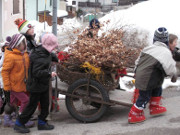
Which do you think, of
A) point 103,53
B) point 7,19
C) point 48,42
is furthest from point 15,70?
point 7,19

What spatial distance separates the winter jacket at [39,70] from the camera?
4.16m

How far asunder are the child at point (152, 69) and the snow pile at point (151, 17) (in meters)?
4.97

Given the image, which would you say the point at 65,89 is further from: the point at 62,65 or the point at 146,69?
the point at 146,69

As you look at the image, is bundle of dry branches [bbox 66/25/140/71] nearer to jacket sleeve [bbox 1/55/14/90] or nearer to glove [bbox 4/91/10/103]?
jacket sleeve [bbox 1/55/14/90]

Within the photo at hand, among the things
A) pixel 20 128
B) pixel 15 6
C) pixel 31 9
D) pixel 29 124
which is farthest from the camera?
pixel 31 9

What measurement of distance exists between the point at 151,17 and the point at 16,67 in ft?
27.6

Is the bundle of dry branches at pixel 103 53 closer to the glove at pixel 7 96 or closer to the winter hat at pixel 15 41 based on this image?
the winter hat at pixel 15 41

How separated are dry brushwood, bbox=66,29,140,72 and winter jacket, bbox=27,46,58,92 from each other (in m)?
0.72

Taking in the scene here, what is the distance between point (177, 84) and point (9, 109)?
463cm

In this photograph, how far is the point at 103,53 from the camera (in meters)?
4.66

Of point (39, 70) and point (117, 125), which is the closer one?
point (39, 70)

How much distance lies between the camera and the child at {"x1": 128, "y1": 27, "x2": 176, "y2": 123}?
14.1ft

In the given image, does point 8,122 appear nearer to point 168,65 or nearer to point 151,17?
point 168,65

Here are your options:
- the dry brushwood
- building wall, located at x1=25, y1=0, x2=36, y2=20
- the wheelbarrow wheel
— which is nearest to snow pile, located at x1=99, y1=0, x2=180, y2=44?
the dry brushwood
